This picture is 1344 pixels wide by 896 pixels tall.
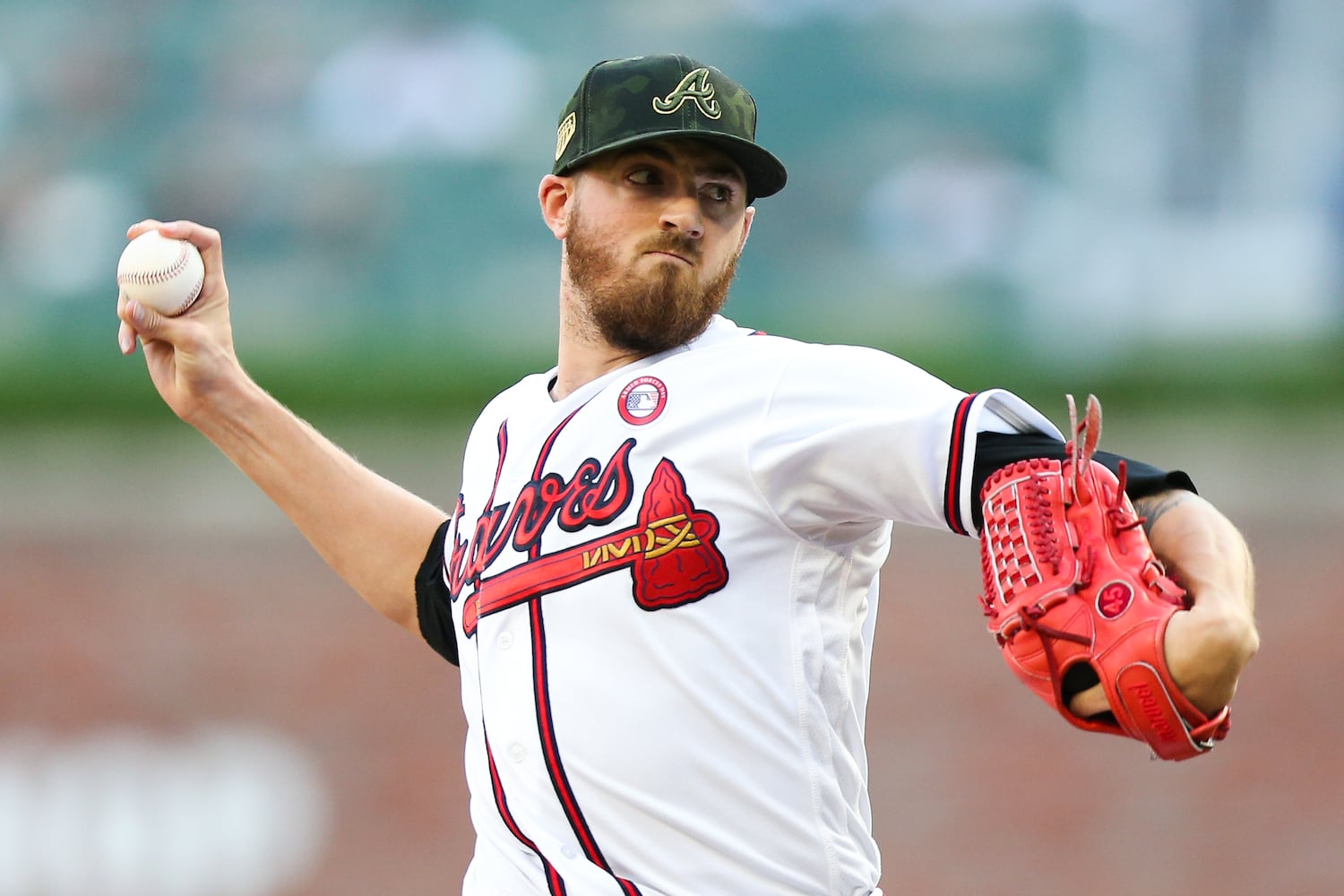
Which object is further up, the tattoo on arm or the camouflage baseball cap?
the camouflage baseball cap

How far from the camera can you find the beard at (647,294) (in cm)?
238

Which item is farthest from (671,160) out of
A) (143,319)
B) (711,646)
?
(143,319)

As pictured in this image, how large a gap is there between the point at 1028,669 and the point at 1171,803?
19.0 feet

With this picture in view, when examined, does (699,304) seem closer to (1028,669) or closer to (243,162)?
(1028,669)

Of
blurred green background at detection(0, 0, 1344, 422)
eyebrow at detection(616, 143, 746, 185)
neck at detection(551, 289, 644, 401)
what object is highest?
blurred green background at detection(0, 0, 1344, 422)

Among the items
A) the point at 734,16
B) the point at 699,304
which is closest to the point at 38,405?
the point at 734,16

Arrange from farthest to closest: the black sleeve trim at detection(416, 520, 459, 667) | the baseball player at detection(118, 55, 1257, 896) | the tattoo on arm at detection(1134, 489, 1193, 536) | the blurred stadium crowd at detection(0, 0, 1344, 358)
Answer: the blurred stadium crowd at detection(0, 0, 1344, 358), the black sleeve trim at detection(416, 520, 459, 667), the baseball player at detection(118, 55, 1257, 896), the tattoo on arm at detection(1134, 489, 1193, 536)

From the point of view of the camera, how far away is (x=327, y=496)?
2.82m

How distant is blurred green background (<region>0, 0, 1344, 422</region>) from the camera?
325 inches

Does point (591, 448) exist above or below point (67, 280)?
below

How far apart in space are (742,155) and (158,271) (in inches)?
40.1

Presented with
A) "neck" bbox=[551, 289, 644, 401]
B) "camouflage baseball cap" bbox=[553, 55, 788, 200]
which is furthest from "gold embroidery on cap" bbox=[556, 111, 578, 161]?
"neck" bbox=[551, 289, 644, 401]

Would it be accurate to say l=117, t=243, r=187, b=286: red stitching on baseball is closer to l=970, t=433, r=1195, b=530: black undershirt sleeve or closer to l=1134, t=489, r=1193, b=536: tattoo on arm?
l=970, t=433, r=1195, b=530: black undershirt sleeve

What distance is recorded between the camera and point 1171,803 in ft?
23.6
